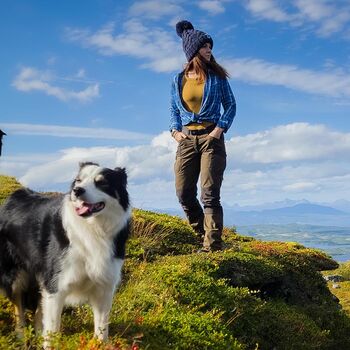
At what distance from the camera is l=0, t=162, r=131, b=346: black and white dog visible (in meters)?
5.78

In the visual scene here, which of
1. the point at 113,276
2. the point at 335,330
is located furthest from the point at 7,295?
the point at 335,330

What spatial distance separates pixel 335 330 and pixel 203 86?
21.4ft

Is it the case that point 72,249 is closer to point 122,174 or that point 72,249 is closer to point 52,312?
point 52,312

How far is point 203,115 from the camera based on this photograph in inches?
421

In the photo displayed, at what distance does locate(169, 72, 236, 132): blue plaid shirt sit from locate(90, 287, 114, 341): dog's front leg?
5355mm

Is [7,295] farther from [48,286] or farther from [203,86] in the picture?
[203,86]

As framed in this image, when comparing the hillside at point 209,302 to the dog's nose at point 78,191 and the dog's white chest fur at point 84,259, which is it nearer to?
the dog's white chest fur at point 84,259

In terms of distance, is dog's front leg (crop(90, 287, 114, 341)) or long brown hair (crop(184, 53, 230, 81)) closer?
dog's front leg (crop(90, 287, 114, 341))

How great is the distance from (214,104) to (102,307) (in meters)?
5.72

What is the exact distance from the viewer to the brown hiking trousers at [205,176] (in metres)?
10.7

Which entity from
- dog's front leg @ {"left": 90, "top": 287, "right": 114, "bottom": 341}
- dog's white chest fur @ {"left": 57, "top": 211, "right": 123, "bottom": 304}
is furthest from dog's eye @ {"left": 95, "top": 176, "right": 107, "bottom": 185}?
dog's front leg @ {"left": 90, "top": 287, "right": 114, "bottom": 341}

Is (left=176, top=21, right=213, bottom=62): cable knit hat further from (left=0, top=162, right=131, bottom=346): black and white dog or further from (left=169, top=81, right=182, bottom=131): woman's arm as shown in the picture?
(left=0, top=162, right=131, bottom=346): black and white dog

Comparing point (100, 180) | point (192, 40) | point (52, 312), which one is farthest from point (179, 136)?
point (52, 312)

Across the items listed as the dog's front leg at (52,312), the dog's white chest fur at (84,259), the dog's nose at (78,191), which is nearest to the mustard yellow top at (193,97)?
the dog's white chest fur at (84,259)
